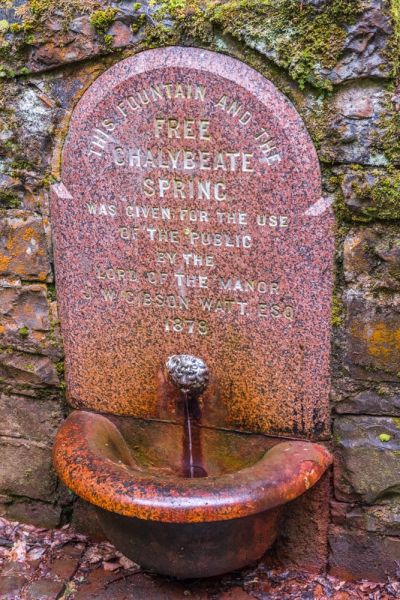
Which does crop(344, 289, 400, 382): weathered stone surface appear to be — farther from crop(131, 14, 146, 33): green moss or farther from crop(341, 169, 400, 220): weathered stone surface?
crop(131, 14, 146, 33): green moss

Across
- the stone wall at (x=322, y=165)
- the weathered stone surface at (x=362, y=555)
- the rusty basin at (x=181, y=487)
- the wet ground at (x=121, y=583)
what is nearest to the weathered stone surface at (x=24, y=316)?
the stone wall at (x=322, y=165)

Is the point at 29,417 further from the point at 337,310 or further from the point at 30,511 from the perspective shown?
the point at 337,310

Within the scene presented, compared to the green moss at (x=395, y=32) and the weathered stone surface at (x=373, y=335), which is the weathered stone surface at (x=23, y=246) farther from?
the green moss at (x=395, y=32)

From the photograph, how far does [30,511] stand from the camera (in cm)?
282

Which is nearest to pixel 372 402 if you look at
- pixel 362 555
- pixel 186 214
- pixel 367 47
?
pixel 362 555

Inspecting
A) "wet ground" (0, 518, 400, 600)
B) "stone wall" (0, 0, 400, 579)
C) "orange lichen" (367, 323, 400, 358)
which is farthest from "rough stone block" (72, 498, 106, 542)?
"orange lichen" (367, 323, 400, 358)

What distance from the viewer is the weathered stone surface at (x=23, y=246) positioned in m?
2.46

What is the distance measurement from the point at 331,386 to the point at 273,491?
0.43 meters

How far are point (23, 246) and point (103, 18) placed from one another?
82cm

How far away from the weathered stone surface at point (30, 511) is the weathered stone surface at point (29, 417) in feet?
0.96

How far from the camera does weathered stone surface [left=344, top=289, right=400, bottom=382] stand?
2158 mm

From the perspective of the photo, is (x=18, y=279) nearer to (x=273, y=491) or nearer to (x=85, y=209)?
(x=85, y=209)

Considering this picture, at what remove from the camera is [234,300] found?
7.47ft

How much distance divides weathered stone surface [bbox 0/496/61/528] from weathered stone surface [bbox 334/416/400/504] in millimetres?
1166
